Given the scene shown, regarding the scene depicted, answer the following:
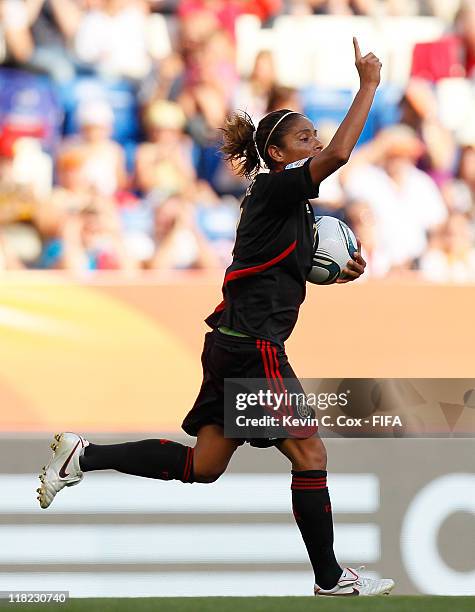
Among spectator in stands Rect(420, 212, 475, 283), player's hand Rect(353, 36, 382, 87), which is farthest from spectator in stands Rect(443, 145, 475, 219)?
player's hand Rect(353, 36, 382, 87)

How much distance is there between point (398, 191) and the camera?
698 centimetres

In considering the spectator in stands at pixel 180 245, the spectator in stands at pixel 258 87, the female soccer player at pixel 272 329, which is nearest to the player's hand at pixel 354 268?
the female soccer player at pixel 272 329

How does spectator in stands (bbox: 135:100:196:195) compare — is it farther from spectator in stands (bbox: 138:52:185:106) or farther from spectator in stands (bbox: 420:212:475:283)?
spectator in stands (bbox: 420:212:475:283)

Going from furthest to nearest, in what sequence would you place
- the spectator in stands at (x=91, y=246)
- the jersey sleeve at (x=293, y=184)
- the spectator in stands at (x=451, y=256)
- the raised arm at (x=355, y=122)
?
1. the spectator in stands at (x=451, y=256)
2. the spectator in stands at (x=91, y=246)
3. the jersey sleeve at (x=293, y=184)
4. the raised arm at (x=355, y=122)

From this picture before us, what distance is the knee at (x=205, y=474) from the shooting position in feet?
13.3

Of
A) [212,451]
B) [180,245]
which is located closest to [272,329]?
[212,451]

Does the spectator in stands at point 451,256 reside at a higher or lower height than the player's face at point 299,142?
higher

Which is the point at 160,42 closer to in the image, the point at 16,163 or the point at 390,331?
the point at 16,163

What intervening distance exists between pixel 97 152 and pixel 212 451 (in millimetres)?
3328

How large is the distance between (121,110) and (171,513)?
3143 mm

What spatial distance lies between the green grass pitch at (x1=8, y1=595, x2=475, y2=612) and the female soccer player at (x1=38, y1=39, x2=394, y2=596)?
0.76 ft

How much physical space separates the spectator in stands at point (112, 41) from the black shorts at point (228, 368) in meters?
3.64

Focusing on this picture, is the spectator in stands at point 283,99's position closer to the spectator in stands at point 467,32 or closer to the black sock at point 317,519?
the spectator in stands at point 467,32

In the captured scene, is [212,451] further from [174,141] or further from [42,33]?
[42,33]
